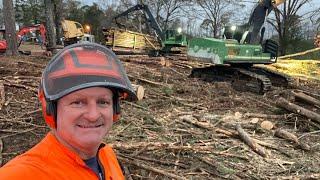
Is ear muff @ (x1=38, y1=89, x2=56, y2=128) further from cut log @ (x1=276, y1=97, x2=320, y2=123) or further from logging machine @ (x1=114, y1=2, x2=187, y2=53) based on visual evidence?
logging machine @ (x1=114, y1=2, x2=187, y2=53)

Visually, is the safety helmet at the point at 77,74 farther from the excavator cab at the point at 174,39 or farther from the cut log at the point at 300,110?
the excavator cab at the point at 174,39

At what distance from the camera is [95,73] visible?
1753mm

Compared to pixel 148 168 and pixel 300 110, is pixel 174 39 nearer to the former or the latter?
pixel 300 110

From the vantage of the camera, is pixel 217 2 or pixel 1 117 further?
Answer: pixel 217 2

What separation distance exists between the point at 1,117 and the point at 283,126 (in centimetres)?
501

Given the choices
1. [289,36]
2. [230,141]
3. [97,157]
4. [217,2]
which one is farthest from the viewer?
[217,2]

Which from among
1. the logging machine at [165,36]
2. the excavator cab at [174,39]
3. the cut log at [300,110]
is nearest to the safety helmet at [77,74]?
the cut log at [300,110]

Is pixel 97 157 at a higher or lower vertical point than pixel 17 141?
higher

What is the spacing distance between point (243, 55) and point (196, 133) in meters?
6.64

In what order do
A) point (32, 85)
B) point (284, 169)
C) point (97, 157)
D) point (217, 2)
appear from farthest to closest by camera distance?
point (217, 2) → point (32, 85) → point (284, 169) → point (97, 157)

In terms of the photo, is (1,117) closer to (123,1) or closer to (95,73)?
(95,73)

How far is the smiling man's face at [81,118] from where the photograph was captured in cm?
178

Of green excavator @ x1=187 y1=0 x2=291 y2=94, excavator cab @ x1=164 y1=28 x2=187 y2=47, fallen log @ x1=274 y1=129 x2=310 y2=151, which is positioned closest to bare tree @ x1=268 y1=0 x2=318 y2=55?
excavator cab @ x1=164 y1=28 x2=187 y2=47

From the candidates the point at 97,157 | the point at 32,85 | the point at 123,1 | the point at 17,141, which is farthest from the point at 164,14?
the point at 97,157
